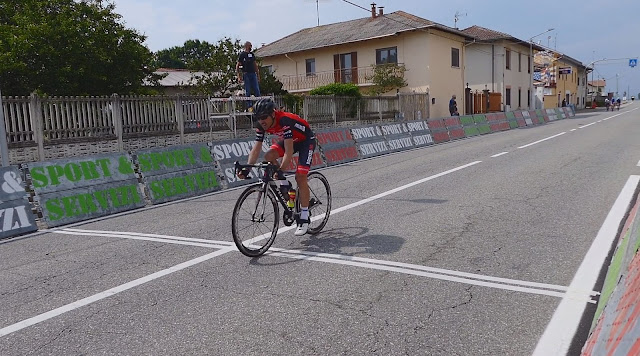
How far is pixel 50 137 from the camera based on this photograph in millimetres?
14219

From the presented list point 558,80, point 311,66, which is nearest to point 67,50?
point 311,66

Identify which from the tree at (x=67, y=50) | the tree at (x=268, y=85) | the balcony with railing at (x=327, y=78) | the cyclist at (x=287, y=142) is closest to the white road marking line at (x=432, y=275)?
the cyclist at (x=287, y=142)

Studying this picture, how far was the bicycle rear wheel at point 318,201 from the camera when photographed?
21.5 ft

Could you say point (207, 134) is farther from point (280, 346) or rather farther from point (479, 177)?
point (280, 346)

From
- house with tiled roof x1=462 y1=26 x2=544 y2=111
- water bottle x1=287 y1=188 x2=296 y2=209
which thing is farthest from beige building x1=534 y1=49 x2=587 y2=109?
water bottle x1=287 y1=188 x2=296 y2=209

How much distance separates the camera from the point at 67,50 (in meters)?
21.2

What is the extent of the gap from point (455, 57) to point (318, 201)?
119ft

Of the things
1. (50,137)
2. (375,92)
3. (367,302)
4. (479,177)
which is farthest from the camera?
(375,92)

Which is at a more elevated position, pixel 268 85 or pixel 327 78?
pixel 327 78

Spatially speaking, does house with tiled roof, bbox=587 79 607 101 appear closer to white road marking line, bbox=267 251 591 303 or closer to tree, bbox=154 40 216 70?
tree, bbox=154 40 216 70

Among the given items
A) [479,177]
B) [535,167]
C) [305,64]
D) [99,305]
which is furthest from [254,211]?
[305,64]

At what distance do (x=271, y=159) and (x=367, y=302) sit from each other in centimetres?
251

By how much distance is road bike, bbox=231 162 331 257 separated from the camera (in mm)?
5547

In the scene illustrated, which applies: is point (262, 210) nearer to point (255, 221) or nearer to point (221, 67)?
point (255, 221)
